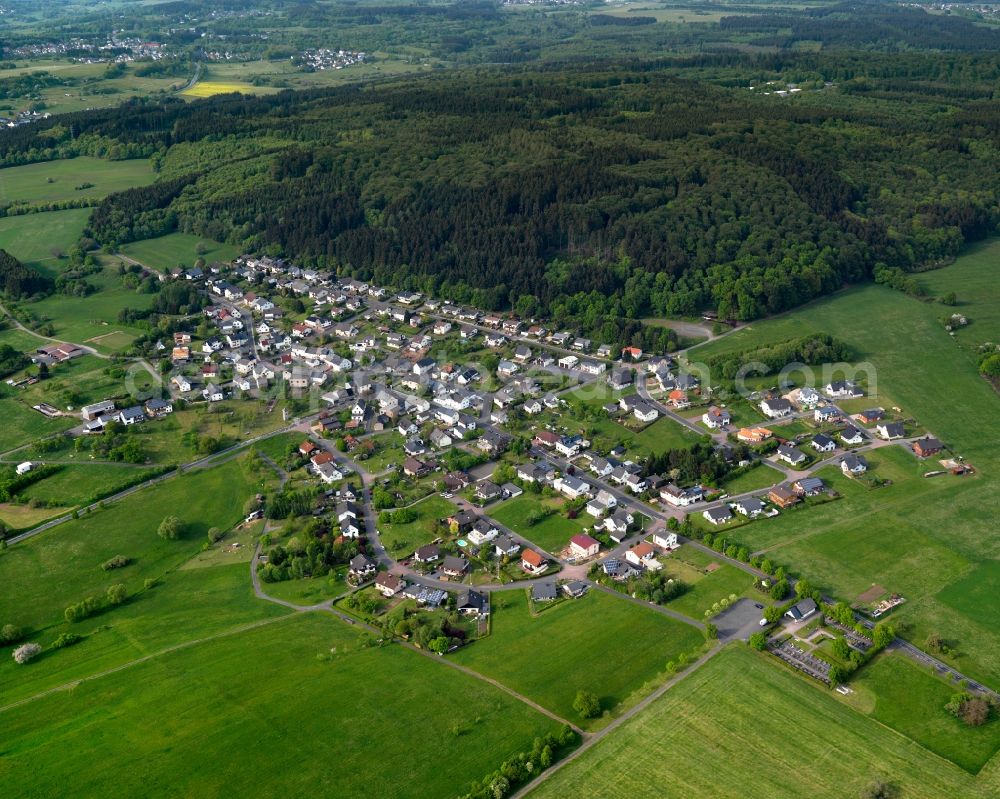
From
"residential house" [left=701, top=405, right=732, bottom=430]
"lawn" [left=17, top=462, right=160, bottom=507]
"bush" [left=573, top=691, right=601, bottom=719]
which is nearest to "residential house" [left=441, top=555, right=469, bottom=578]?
"bush" [left=573, top=691, right=601, bottom=719]

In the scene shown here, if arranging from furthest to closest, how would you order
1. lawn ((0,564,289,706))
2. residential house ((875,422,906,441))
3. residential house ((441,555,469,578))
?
residential house ((875,422,906,441))
residential house ((441,555,469,578))
lawn ((0,564,289,706))

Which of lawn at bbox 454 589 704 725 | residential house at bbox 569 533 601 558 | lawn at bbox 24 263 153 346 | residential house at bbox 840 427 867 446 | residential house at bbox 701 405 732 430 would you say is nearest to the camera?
lawn at bbox 454 589 704 725

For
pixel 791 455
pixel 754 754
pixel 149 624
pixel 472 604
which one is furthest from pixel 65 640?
pixel 791 455

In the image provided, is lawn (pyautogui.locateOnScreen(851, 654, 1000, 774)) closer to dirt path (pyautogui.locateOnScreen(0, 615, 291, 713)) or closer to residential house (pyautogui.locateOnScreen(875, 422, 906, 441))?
residential house (pyautogui.locateOnScreen(875, 422, 906, 441))

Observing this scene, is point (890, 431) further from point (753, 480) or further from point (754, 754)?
point (754, 754)

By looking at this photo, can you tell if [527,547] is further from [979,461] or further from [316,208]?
[316,208]

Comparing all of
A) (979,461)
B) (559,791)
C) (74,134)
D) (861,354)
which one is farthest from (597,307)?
(74,134)

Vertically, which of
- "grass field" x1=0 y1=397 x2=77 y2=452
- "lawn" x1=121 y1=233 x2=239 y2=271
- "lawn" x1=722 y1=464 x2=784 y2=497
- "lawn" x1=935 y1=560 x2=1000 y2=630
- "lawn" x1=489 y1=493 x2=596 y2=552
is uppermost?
"lawn" x1=121 y1=233 x2=239 y2=271

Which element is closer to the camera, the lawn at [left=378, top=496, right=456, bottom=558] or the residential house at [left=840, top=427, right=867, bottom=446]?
the lawn at [left=378, top=496, right=456, bottom=558]
